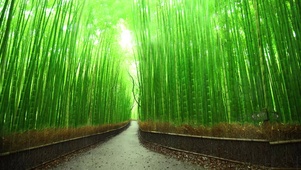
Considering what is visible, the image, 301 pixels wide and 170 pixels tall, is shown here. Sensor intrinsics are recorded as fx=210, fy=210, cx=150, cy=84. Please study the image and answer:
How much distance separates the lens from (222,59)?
2.75 meters

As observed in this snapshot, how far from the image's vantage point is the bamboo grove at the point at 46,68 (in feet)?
7.34

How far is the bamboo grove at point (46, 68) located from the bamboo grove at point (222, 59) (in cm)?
150

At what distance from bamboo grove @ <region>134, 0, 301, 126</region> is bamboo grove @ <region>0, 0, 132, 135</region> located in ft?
4.91

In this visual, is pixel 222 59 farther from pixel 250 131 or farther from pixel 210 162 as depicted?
pixel 210 162

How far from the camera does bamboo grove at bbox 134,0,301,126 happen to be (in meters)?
2.05

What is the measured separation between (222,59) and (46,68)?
2563mm

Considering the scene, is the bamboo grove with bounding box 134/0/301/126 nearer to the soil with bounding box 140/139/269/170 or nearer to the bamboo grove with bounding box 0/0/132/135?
the soil with bounding box 140/139/269/170

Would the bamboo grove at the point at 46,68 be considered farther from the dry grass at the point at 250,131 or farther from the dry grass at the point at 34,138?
the dry grass at the point at 250,131

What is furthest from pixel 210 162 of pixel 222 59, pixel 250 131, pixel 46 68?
pixel 46 68

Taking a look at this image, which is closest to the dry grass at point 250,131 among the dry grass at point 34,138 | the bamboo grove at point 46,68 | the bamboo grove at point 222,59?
the bamboo grove at point 222,59

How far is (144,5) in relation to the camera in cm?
443

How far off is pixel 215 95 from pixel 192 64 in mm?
→ 664

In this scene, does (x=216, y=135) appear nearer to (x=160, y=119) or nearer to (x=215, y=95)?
(x=215, y=95)

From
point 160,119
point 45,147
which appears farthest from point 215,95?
point 45,147
